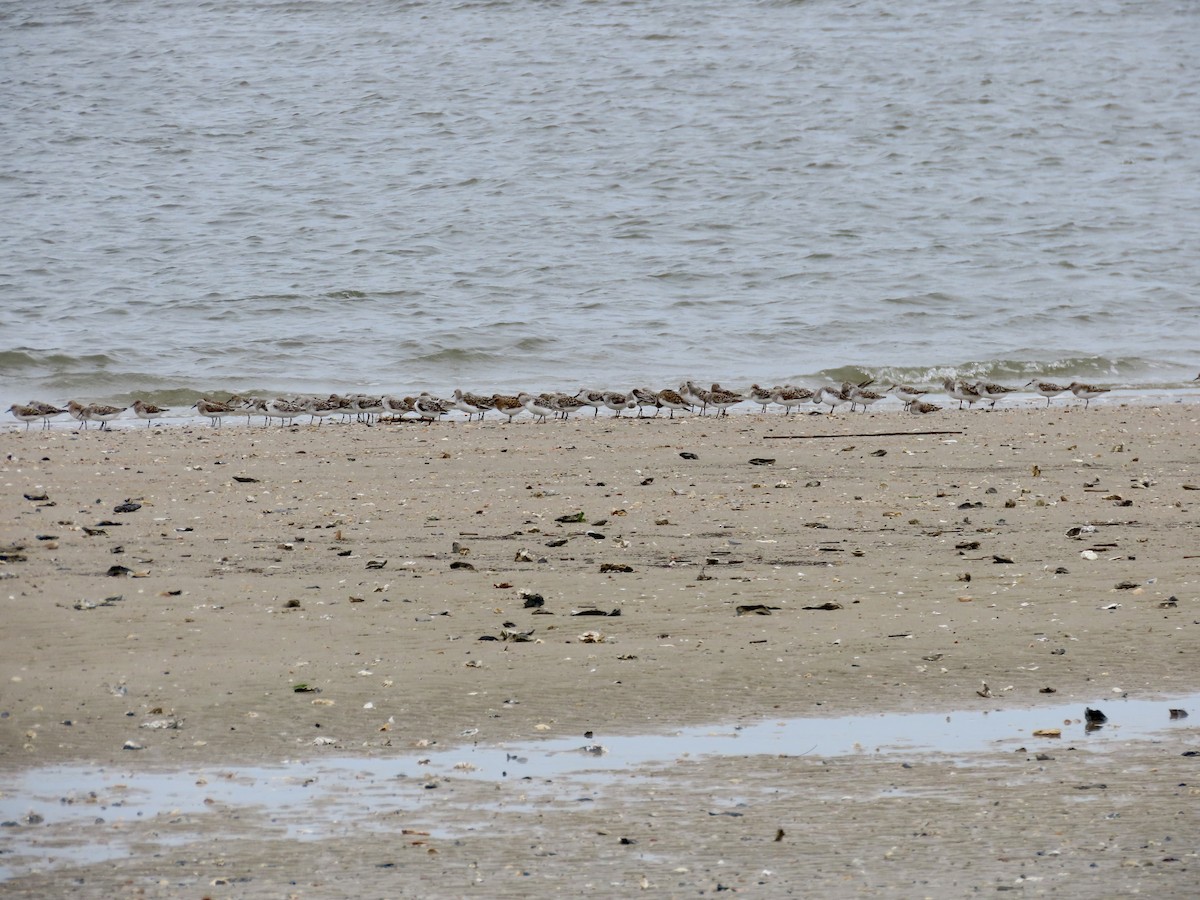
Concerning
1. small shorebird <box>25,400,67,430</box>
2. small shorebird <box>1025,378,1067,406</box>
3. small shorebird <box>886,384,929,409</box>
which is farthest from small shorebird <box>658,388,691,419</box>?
small shorebird <box>25,400,67,430</box>

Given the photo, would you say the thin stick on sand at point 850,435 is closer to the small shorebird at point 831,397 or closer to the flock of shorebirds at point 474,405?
the flock of shorebirds at point 474,405

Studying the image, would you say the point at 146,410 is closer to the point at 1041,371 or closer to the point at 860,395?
the point at 860,395

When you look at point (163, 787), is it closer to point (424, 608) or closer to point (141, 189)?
point (424, 608)

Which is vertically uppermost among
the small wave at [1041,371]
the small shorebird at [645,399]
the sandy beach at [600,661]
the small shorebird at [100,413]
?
the sandy beach at [600,661]

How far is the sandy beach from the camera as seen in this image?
175 inches

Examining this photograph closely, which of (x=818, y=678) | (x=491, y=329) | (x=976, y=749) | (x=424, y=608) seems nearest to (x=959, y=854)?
(x=976, y=749)

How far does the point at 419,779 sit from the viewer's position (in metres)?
5.09

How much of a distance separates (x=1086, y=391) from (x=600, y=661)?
430 inches

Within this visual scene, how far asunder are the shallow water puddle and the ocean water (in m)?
11.6

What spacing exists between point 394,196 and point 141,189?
15.2 feet

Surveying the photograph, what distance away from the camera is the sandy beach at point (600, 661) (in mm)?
4453

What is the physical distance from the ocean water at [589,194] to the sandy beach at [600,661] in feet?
23.6

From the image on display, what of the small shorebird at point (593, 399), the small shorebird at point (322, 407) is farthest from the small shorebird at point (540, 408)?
the small shorebird at point (322, 407)

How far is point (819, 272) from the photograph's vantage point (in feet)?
74.5
